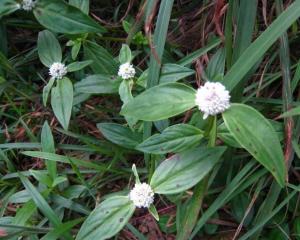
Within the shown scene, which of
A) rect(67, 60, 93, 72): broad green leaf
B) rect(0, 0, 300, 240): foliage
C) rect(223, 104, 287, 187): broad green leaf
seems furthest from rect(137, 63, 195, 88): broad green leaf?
rect(223, 104, 287, 187): broad green leaf

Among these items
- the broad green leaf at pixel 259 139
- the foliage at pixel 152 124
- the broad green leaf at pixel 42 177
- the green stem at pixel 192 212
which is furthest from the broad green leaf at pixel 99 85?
the broad green leaf at pixel 259 139

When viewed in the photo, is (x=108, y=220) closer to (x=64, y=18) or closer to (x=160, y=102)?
(x=160, y=102)

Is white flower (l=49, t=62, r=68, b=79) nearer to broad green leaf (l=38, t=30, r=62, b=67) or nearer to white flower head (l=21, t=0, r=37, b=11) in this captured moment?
broad green leaf (l=38, t=30, r=62, b=67)

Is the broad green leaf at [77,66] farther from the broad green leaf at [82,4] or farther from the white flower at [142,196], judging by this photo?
the white flower at [142,196]

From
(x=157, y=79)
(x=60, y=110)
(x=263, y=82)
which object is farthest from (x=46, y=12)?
(x=263, y=82)

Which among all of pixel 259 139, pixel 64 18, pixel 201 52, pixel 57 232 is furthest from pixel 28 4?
pixel 259 139

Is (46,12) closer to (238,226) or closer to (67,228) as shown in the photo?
(67,228)
